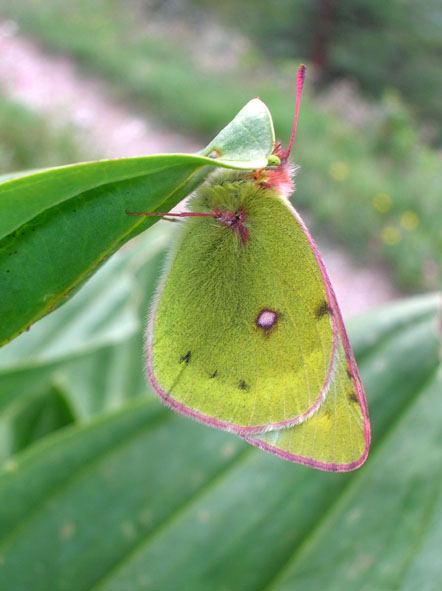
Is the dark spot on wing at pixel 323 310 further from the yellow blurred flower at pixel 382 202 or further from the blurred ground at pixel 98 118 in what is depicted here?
the yellow blurred flower at pixel 382 202

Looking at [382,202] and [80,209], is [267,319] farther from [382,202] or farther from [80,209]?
[382,202]

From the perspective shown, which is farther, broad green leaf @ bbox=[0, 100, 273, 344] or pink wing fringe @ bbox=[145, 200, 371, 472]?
pink wing fringe @ bbox=[145, 200, 371, 472]

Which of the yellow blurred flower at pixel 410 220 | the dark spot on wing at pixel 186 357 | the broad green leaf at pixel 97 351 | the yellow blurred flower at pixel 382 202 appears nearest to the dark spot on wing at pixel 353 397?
the dark spot on wing at pixel 186 357

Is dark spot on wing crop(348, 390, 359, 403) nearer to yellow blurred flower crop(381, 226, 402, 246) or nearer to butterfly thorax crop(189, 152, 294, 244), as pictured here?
butterfly thorax crop(189, 152, 294, 244)

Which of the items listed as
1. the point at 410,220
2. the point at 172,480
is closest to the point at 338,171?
the point at 410,220

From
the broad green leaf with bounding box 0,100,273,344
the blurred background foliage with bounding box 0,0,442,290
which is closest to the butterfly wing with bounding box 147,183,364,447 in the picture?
the broad green leaf with bounding box 0,100,273,344
